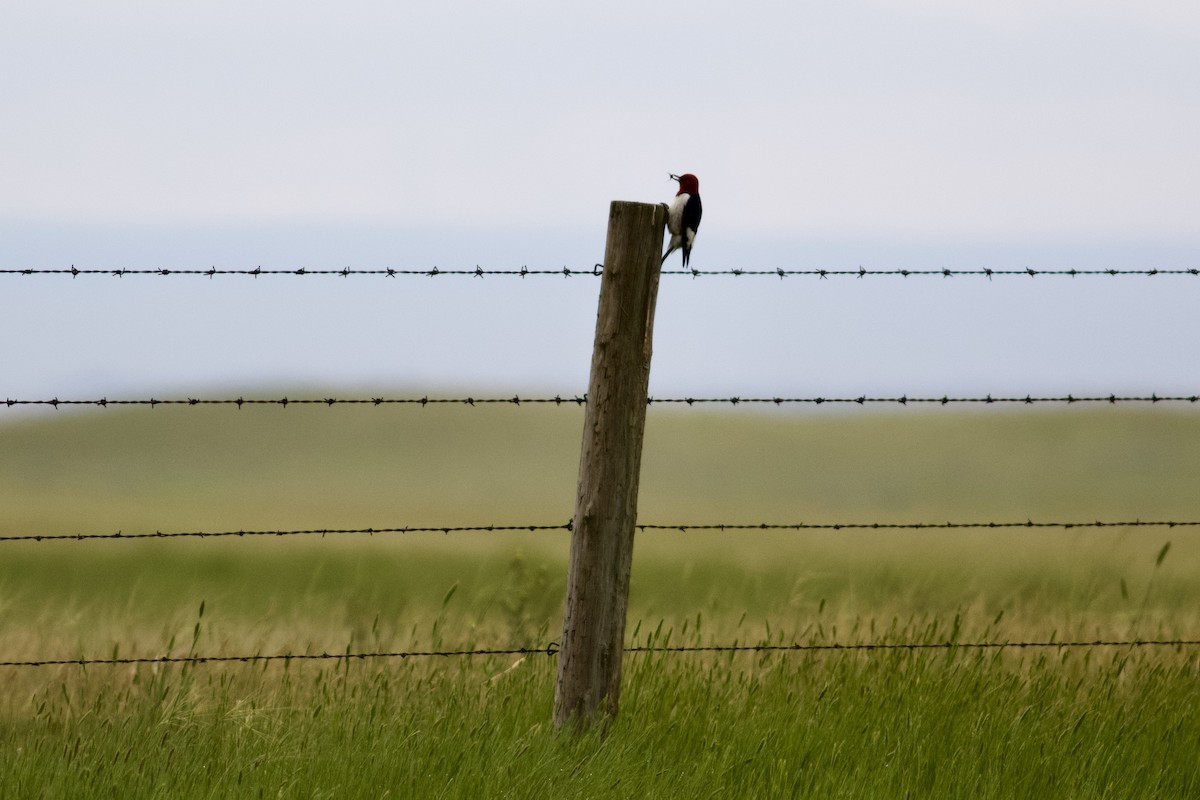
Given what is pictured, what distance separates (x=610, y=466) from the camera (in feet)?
14.9

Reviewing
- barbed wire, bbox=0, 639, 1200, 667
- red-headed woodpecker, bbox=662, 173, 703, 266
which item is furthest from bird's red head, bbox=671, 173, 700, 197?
barbed wire, bbox=0, 639, 1200, 667

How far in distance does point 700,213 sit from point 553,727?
77.5 inches

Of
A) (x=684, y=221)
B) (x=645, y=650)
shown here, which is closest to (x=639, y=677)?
(x=645, y=650)

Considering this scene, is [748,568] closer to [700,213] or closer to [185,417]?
[700,213]

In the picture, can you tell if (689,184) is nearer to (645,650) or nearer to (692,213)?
(692,213)

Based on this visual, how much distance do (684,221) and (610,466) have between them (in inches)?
36.6

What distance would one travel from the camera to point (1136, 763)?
16.4 ft

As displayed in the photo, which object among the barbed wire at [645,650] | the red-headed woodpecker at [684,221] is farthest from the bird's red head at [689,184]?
the barbed wire at [645,650]

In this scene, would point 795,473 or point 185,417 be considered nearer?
point 795,473

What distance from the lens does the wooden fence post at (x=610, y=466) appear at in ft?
14.8

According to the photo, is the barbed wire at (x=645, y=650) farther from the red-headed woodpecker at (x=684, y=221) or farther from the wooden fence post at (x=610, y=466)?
the red-headed woodpecker at (x=684, y=221)

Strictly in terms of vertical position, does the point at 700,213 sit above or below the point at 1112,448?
above

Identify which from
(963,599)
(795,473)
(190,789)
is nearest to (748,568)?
(963,599)

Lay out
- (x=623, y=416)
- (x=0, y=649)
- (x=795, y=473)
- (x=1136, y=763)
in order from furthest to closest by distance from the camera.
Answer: (x=795, y=473), (x=0, y=649), (x=1136, y=763), (x=623, y=416)
